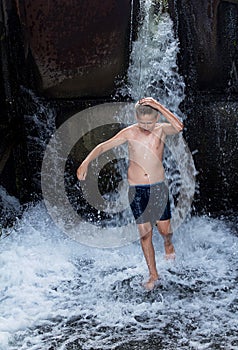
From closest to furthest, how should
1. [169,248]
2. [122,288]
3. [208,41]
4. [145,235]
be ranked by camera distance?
[145,235], [122,288], [169,248], [208,41]

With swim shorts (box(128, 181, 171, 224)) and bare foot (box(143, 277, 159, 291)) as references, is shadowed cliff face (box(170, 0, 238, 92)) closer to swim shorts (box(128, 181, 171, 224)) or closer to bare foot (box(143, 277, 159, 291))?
swim shorts (box(128, 181, 171, 224))

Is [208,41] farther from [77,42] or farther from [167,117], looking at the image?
[167,117]

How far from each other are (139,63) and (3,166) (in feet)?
5.96

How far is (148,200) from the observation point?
11.7ft

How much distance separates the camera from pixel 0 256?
431cm

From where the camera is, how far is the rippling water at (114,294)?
122 inches

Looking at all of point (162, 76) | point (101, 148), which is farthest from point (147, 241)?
point (162, 76)

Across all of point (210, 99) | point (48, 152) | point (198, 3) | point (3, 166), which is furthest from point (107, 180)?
point (198, 3)

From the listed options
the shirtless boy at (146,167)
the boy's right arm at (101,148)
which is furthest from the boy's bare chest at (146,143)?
the boy's right arm at (101,148)

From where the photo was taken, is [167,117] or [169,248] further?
[169,248]

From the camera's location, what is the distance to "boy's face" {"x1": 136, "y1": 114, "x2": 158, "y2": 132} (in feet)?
11.1

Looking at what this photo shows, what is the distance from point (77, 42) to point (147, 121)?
1777 mm

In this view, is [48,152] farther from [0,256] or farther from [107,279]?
[107,279]

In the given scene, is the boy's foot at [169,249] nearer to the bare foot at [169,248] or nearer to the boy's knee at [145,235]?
the bare foot at [169,248]
